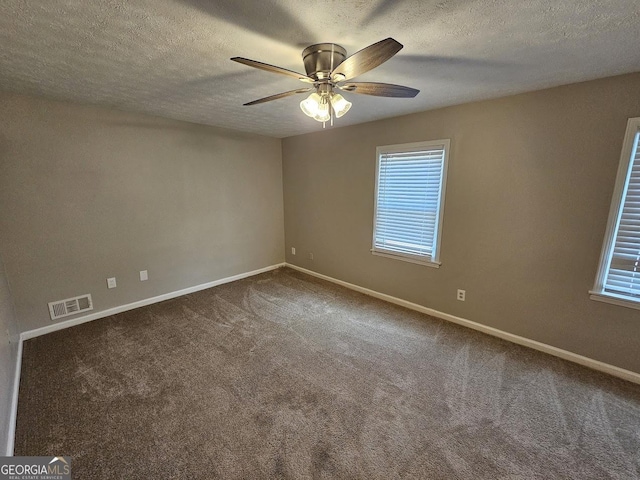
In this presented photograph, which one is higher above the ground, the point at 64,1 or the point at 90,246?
the point at 64,1

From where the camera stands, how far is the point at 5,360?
179cm

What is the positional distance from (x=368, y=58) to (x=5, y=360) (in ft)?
9.70

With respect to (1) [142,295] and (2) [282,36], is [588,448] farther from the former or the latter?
(1) [142,295]

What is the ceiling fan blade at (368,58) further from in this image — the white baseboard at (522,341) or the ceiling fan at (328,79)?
the white baseboard at (522,341)

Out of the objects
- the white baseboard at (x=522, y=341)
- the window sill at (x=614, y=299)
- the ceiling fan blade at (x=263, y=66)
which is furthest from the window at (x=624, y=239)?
the ceiling fan blade at (x=263, y=66)

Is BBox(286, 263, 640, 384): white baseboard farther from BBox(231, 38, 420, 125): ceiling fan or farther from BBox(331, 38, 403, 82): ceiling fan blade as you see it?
BBox(331, 38, 403, 82): ceiling fan blade

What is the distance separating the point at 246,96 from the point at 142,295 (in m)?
2.75

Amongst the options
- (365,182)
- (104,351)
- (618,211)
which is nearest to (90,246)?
(104,351)

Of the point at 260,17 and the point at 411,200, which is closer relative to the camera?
the point at 260,17

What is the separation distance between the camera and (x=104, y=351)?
8.02 feet

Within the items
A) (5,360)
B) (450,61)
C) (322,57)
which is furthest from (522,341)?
(5,360)

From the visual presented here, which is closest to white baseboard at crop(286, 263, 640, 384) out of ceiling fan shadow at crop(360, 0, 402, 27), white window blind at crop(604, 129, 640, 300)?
white window blind at crop(604, 129, 640, 300)

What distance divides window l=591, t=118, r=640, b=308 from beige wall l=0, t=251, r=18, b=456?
13.4 feet

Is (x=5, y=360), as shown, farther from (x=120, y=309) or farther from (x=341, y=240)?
(x=341, y=240)
